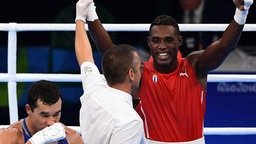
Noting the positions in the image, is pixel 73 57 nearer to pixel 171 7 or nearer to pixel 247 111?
pixel 171 7

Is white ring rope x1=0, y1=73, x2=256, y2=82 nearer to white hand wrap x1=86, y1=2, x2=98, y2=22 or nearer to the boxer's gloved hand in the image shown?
white hand wrap x1=86, y1=2, x2=98, y2=22

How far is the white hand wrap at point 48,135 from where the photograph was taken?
3.73 metres

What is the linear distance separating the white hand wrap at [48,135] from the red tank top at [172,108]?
24.7 inches

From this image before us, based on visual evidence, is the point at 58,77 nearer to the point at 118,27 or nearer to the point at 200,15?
the point at 118,27

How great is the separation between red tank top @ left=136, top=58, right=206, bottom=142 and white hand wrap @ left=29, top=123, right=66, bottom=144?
63 cm

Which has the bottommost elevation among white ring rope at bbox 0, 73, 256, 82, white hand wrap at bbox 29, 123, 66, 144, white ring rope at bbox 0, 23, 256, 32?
white hand wrap at bbox 29, 123, 66, 144

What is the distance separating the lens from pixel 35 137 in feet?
12.3

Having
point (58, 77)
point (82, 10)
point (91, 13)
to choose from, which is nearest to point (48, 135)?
point (82, 10)

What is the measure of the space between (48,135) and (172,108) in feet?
2.64

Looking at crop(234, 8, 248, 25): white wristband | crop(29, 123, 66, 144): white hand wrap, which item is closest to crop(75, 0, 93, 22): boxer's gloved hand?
crop(29, 123, 66, 144): white hand wrap

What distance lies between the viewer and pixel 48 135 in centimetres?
373

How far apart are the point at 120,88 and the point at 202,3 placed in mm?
3522

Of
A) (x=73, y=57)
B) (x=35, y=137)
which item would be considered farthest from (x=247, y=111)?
(x=35, y=137)

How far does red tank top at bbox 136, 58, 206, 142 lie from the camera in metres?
4.22
